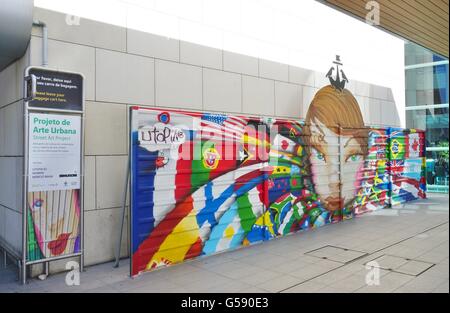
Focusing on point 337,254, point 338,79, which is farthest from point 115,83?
point 338,79

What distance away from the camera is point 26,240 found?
4766mm

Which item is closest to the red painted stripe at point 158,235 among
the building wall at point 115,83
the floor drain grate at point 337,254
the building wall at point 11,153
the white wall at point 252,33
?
the building wall at point 115,83

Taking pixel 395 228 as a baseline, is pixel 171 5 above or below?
above

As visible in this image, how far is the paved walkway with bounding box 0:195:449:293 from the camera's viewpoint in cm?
457

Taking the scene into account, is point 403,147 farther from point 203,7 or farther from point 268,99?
point 203,7

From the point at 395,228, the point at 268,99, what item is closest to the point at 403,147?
the point at 395,228

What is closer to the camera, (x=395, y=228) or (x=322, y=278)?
(x=322, y=278)

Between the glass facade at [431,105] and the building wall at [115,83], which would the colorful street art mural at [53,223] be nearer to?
the building wall at [115,83]

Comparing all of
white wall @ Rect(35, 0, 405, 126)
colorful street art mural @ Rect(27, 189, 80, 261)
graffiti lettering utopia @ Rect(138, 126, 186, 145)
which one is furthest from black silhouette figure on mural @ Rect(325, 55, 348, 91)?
colorful street art mural @ Rect(27, 189, 80, 261)

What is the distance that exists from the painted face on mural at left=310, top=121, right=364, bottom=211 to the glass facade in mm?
6209

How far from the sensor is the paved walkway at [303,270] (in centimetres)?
457

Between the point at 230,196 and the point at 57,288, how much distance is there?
9.32 feet
